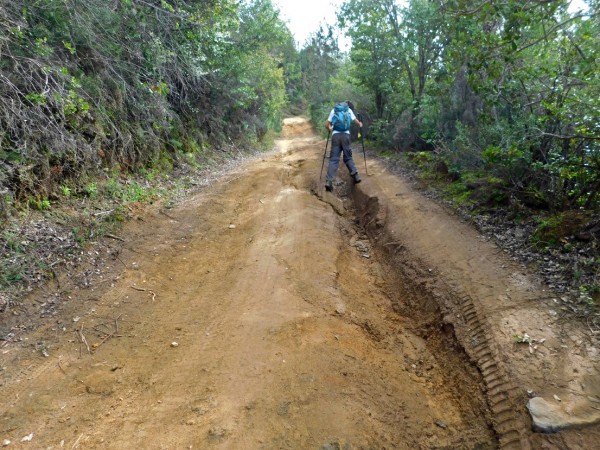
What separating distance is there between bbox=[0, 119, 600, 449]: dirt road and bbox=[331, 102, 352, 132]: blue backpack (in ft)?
13.1

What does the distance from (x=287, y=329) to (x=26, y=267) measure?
3.24m

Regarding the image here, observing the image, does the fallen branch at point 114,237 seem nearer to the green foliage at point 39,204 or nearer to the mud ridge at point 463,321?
the green foliage at point 39,204

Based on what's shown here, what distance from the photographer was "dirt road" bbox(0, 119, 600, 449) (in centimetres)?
299

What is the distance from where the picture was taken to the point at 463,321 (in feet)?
13.9

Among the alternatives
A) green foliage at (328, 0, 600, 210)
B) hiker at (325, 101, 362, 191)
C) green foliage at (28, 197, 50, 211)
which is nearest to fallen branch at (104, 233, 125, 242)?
green foliage at (28, 197, 50, 211)

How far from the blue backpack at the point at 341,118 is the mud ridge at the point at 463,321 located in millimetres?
3039

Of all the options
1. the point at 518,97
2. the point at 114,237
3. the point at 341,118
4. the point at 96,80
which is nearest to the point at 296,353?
the point at 114,237

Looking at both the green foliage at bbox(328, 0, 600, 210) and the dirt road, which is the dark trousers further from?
the dirt road

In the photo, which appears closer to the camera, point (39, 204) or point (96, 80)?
point (39, 204)

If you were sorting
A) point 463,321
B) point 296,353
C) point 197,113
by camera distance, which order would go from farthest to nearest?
1. point 197,113
2. point 463,321
3. point 296,353

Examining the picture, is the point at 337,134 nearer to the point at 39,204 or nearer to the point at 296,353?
the point at 39,204

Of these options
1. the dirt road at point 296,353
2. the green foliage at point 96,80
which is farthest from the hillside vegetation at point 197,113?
the dirt road at point 296,353

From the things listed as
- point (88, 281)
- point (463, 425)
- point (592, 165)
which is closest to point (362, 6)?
point (592, 165)

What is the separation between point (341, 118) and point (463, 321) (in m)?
6.27
